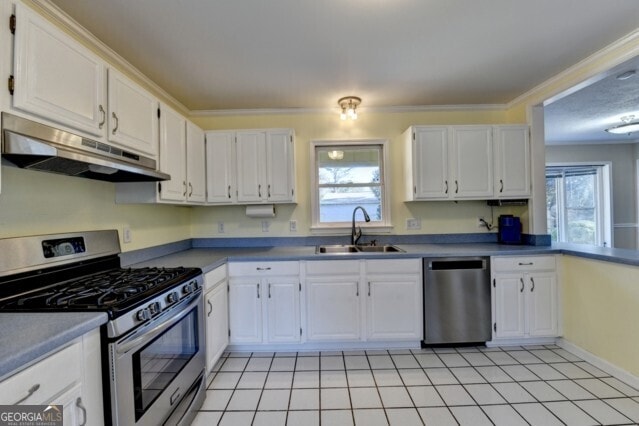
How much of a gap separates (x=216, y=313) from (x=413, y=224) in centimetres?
214

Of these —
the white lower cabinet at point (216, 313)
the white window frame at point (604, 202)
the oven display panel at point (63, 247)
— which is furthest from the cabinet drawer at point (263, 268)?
the white window frame at point (604, 202)

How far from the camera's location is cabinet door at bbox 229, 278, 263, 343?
2.43m

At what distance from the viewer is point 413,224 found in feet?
10.1

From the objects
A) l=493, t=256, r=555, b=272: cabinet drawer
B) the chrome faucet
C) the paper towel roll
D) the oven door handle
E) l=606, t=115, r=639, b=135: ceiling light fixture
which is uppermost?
l=606, t=115, r=639, b=135: ceiling light fixture

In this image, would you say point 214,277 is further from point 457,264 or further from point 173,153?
point 457,264

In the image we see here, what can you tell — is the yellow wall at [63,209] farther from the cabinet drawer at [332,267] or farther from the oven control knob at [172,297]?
the cabinet drawer at [332,267]

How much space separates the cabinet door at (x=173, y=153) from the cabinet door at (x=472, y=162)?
2502 millimetres

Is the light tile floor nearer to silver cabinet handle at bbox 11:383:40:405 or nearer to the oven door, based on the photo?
the oven door

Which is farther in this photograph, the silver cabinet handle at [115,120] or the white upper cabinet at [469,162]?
the white upper cabinet at [469,162]

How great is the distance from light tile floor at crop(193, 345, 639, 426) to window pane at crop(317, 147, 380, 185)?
5.75 feet

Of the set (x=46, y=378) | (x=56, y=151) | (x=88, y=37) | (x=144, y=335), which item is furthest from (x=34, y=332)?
(x=88, y=37)

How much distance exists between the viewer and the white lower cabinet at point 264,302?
2.44 metres

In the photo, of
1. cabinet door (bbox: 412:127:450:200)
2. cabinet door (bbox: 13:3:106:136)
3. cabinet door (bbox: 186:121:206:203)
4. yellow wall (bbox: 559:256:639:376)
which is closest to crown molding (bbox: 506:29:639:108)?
cabinet door (bbox: 412:127:450:200)

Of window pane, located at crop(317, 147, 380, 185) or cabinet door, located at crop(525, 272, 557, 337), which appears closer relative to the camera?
cabinet door, located at crop(525, 272, 557, 337)
